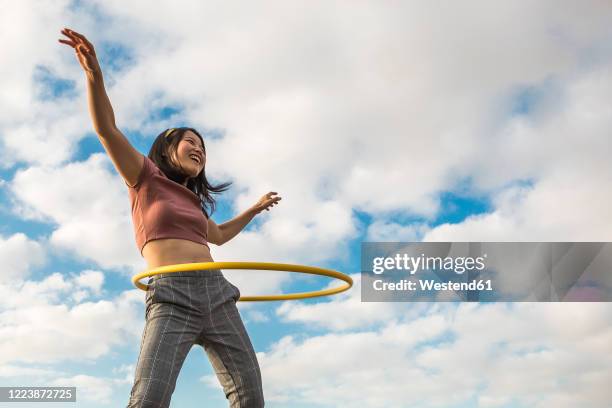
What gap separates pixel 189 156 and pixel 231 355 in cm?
150

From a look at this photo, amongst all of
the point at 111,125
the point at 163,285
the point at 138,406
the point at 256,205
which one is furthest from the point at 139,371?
the point at 256,205

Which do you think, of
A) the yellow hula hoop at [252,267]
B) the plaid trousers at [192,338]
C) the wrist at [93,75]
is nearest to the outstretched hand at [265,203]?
the yellow hula hoop at [252,267]

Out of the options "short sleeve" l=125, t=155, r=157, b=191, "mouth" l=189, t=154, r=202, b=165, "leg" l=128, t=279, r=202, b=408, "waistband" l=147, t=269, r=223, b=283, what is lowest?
"leg" l=128, t=279, r=202, b=408

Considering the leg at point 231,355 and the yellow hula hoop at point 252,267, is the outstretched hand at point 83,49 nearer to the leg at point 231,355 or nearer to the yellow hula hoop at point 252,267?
the yellow hula hoop at point 252,267

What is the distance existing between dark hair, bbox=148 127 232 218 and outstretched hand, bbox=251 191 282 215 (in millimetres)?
920

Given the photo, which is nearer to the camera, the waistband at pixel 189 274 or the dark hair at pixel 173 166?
the waistband at pixel 189 274

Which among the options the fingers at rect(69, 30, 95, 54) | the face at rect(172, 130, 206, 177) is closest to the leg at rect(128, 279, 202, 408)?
the face at rect(172, 130, 206, 177)

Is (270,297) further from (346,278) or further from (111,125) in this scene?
(111,125)

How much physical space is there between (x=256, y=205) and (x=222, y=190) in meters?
0.88

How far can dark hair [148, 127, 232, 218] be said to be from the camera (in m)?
5.45

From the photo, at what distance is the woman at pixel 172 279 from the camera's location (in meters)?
4.62

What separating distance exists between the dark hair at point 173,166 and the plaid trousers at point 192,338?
2.69ft

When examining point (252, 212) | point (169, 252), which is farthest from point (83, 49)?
point (252, 212)

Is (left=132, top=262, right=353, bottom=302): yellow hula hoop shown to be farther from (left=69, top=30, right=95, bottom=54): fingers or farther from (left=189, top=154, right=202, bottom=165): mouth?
(left=69, top=30, right=95, bottom=54): fingers
